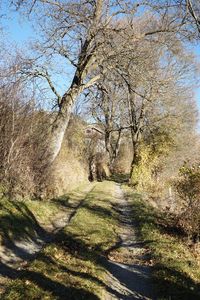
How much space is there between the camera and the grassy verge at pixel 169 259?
8.08m

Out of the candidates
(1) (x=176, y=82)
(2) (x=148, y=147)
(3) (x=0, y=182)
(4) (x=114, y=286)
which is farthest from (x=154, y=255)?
(1) (x=176, y=82)

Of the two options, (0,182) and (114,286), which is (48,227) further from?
(114,286)

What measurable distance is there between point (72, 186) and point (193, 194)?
1139 centimetres

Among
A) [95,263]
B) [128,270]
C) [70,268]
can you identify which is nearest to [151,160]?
[128,270]

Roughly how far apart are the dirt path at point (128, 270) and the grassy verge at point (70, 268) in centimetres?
23

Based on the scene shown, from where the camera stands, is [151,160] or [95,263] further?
[151,160]

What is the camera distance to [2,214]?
1150cm

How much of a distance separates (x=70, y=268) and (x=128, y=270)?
1.52 metres

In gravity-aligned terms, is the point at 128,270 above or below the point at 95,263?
below

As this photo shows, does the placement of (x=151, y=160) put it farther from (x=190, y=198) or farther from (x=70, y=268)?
(x=70, y=268)

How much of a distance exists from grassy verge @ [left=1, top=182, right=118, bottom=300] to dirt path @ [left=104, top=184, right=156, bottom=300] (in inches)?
9.1

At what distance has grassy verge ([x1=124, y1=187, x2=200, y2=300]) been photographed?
8.08 meters

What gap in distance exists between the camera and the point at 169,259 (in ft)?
32.7

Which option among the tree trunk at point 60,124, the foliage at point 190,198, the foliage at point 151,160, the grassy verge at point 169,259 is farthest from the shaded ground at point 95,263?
the foliage at point 151,160
